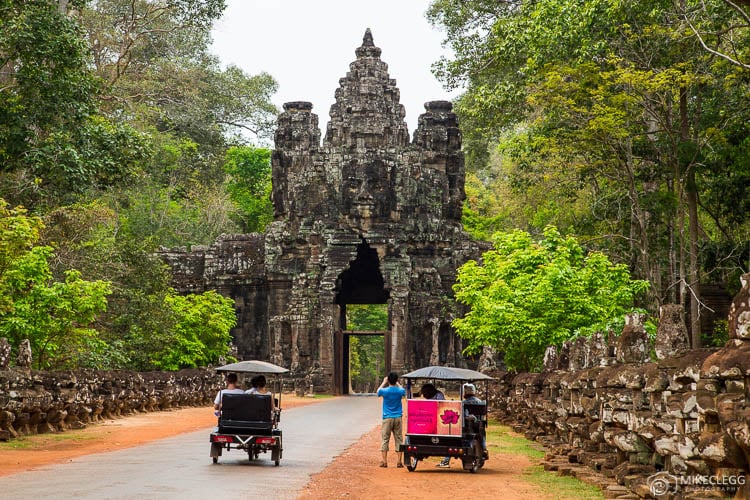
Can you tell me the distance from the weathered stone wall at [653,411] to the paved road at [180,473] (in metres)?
4.06

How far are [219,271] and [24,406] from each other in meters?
27.8

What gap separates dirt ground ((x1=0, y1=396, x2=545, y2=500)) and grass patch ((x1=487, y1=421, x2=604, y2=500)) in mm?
218

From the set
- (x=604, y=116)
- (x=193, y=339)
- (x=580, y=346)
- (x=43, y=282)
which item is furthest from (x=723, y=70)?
(x=193, y=339)

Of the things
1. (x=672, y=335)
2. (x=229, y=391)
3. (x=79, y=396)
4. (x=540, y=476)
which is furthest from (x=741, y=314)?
(x=79, y=396)

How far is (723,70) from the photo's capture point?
1116 inches

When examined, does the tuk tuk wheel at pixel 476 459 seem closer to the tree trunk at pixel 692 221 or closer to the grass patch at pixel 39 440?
the grass patch at pixel 39 440

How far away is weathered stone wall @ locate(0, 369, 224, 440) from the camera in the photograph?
2077cm

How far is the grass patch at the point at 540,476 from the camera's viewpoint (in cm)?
1333

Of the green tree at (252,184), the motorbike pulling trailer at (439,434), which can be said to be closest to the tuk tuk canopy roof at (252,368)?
the motorbike pulling trailer at (439,434)

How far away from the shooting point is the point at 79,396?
2512 centimetres

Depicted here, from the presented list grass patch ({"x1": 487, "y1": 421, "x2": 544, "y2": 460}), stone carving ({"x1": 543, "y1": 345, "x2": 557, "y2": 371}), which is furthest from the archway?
stone carving ({"x1": 543, "y1": 345, "x2": 557, "y2": 371})

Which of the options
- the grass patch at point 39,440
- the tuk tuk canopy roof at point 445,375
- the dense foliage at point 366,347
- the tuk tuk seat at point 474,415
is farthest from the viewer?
the dense foliage at point 366,347

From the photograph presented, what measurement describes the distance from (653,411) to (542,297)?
15322 mm

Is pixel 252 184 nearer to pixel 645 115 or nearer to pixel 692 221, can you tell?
pixel 645 115
